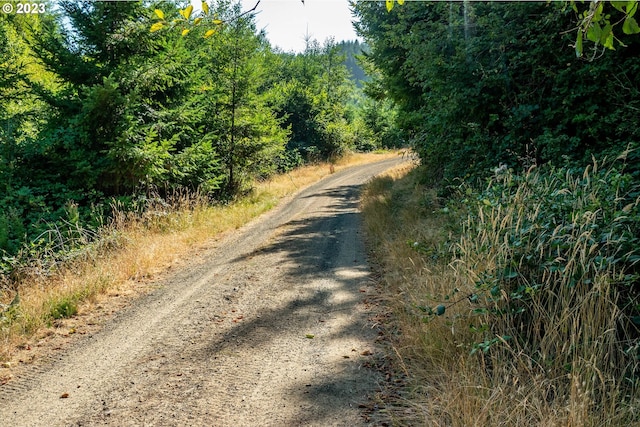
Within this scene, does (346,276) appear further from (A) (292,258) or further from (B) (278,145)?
(B) (278,145)

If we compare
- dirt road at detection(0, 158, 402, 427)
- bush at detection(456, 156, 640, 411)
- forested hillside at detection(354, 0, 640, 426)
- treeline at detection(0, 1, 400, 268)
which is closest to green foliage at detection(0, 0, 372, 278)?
treeline at detection(0, 1, 400, 268)

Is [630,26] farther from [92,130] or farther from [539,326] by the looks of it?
[92,130]

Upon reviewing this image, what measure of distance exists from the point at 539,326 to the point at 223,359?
2.93 metres

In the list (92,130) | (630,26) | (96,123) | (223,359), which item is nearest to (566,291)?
(630,26)

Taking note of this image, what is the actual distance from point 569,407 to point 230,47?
15734mm

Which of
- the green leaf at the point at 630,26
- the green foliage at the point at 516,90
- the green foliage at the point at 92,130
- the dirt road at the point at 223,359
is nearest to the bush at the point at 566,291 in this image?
the dirt road at the point at 223,359

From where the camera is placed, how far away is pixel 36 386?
12.8 ft

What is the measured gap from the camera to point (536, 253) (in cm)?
356

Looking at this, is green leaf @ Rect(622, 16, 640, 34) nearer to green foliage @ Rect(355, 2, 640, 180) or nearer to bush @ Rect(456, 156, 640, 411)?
bush @ Rect(456, 156, 640, 411)

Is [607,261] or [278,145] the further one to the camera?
[278,145]

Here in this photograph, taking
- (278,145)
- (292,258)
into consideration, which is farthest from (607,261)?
(278,145)

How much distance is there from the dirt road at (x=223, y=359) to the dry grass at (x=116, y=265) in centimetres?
67

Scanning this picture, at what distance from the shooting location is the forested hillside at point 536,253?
2830mm

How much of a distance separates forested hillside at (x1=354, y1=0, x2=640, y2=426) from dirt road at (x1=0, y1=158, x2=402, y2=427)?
67 cm
